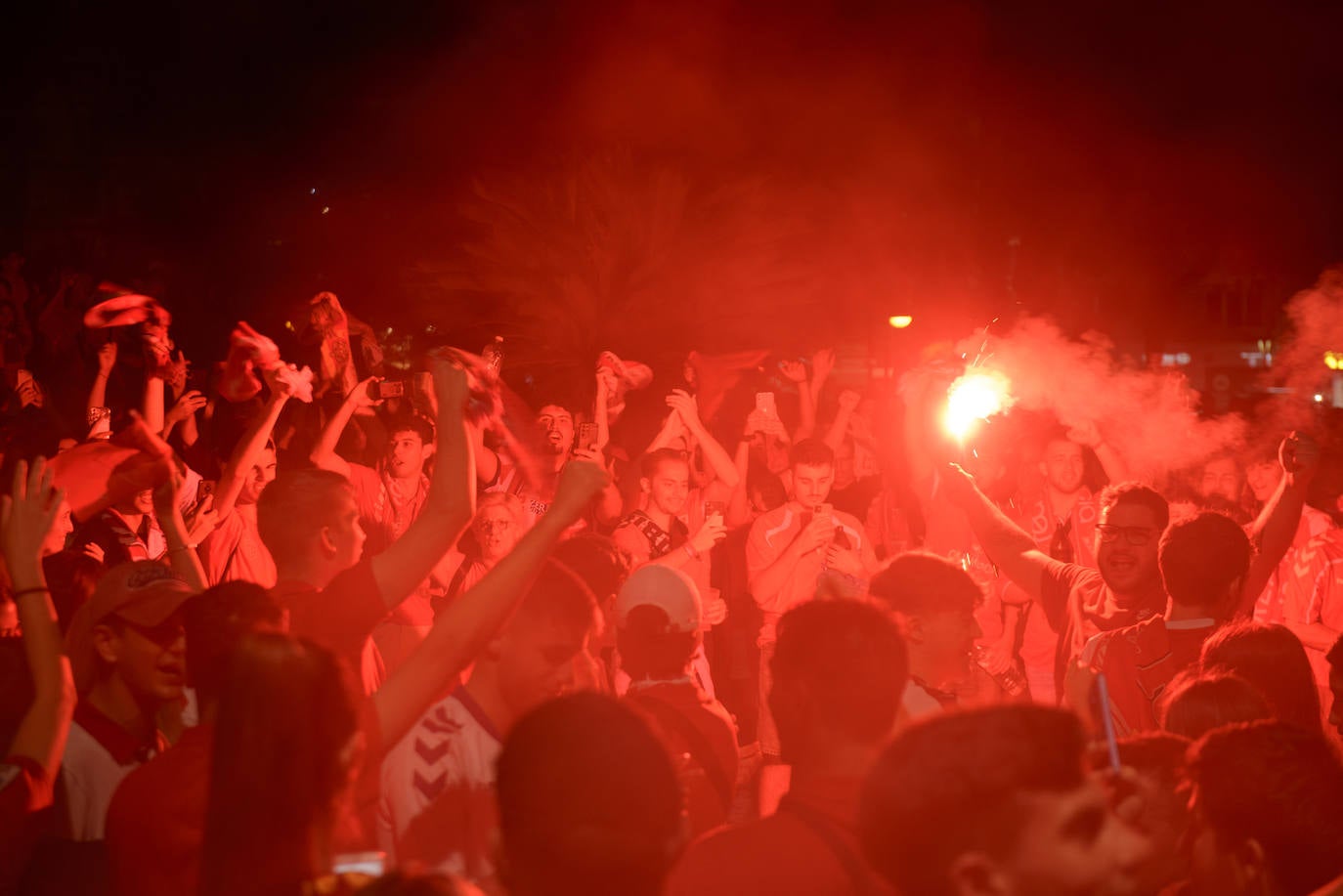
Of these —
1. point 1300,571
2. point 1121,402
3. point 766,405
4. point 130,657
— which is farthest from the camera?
point 766,405

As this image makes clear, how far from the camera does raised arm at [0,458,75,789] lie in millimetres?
2910

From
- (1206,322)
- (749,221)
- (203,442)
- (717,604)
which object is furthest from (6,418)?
(1206,322)

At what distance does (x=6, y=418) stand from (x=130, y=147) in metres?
6.16

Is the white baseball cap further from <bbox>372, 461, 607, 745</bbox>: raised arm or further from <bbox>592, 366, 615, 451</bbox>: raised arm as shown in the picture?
<bbox>592, 366, 615, 451</bbox>: raised arm

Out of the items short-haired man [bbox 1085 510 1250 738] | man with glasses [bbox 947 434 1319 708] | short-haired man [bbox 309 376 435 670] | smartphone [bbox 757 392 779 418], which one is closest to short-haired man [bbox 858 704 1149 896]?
short-haired man [bbox 1085 510 1250 738]

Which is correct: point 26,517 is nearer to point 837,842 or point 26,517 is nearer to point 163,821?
point 163,821

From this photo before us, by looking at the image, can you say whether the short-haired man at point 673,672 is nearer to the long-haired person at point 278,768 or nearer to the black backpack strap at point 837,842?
the black backpack strap at point 837,842

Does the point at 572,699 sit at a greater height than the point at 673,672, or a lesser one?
greater

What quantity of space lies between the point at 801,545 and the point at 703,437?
4.75 ft

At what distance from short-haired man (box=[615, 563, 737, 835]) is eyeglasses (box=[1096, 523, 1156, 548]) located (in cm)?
173

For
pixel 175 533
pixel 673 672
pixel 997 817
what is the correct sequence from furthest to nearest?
pixel 175 533 < pixel 673 672 < pixel 997 817

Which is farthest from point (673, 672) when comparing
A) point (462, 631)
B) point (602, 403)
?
point (602, 403)

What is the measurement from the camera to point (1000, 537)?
5.62m

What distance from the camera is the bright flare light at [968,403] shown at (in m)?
6.46
